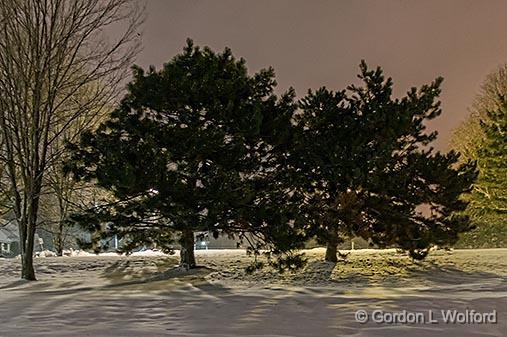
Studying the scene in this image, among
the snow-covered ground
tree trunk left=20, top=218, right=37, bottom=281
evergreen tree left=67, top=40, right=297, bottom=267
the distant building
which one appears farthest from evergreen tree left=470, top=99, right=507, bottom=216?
the distant building

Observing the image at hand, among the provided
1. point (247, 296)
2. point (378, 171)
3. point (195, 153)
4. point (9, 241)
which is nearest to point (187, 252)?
point (195, 153)

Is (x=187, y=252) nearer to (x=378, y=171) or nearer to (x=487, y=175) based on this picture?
(x=378, y=171)

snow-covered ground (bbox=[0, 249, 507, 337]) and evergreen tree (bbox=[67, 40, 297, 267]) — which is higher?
evergreen tree (bbox=[67, 40, 297, 267])

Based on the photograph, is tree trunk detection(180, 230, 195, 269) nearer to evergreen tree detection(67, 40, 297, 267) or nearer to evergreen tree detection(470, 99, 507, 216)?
evergreen tree detection(67, 40, 297, 267)

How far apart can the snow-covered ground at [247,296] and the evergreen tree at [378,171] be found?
0.94 meters

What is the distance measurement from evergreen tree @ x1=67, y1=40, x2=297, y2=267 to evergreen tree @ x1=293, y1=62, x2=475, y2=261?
2.42ft

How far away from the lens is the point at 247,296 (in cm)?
734

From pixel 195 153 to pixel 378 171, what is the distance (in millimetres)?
3541

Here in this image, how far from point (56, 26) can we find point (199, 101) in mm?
3637

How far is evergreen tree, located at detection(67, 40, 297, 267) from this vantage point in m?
9.09

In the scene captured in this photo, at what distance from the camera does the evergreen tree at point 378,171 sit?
32.9 ft

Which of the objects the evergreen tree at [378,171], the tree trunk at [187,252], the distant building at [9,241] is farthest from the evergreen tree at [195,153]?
the distant building at [9,241]

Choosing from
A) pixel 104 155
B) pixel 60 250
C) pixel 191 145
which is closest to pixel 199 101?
pixel 191 145

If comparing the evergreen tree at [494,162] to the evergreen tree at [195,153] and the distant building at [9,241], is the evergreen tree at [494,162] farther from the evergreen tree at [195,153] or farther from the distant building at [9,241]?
the distant building at [9,241]
